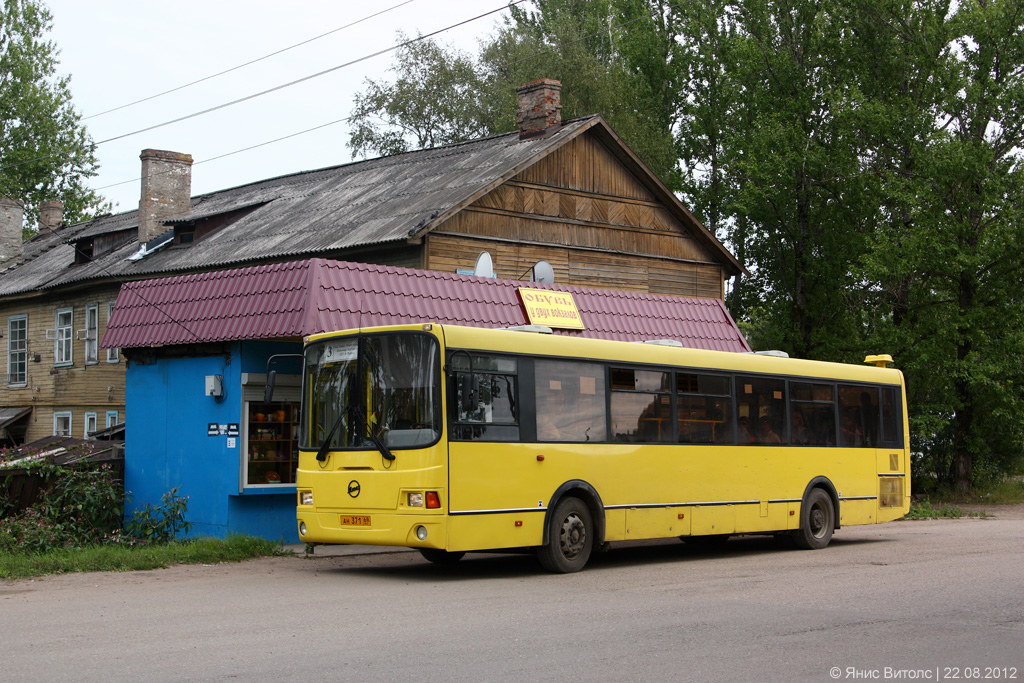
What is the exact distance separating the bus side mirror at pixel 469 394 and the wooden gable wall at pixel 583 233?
1011 centimetres

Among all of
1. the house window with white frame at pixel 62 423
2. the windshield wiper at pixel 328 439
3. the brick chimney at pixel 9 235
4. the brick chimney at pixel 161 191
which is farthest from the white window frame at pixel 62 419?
the windshield wiper at pixel 328 439

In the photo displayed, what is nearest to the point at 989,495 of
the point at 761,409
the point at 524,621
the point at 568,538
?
the point at 761,409

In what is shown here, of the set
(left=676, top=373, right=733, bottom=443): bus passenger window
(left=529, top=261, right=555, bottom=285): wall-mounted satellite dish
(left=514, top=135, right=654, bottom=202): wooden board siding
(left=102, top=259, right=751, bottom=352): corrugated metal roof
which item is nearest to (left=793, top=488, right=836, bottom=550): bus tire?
(left=676, top=373, right=733, bottom=443): bus passenger window

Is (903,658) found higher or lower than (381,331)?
lower

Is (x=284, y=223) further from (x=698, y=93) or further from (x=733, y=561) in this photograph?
(x=698, y=93)

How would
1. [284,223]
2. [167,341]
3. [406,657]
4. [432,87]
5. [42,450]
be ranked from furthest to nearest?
[432,87] < [284,223] < [42,450] < [167,341] < [406,657]

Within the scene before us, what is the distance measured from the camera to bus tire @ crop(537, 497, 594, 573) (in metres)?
12.5

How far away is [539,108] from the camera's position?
87.9 feet

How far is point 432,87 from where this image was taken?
50.3 m

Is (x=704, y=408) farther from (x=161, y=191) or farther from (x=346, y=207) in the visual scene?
(x=161, y=191)

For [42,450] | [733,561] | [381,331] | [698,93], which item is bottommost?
[733,561]

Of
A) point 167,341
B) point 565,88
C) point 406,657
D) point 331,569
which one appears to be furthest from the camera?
point 565,88

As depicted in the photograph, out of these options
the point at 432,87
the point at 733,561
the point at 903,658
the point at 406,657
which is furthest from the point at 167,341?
the point at 432,87

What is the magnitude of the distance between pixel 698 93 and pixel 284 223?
23244mm
